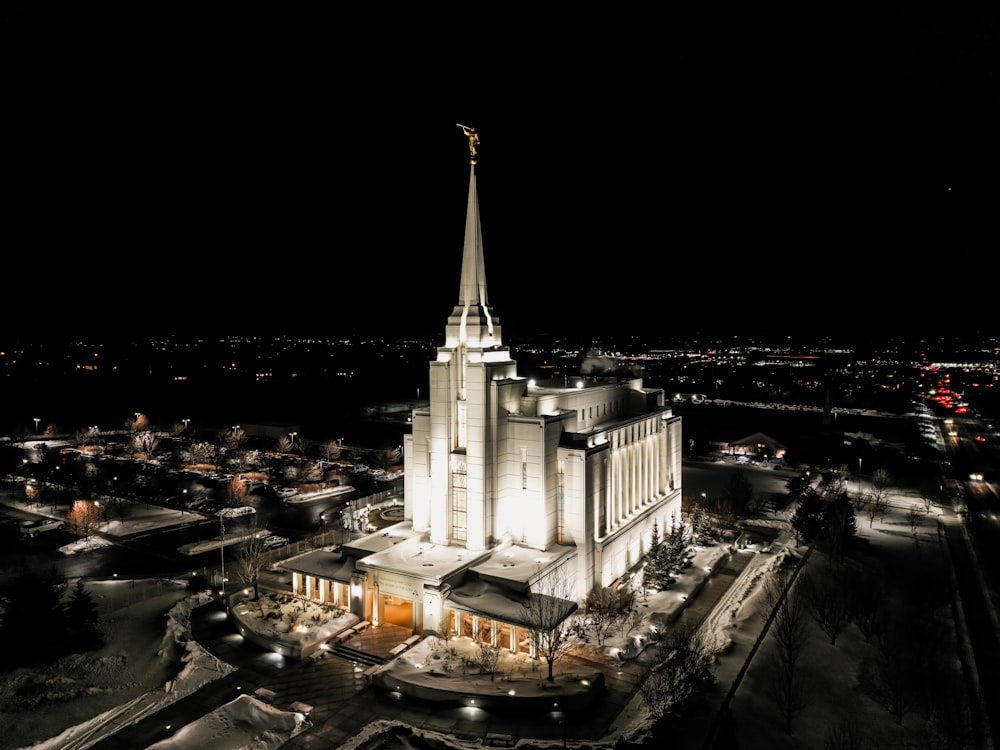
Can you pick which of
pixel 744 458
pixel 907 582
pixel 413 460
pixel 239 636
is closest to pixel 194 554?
pixel 239 636

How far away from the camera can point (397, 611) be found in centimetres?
3600

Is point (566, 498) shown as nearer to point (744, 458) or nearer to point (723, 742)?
point (723, 742)

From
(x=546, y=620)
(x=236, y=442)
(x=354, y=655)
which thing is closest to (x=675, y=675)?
(x=546, y=620)

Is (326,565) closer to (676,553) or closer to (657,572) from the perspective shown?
(657,572)

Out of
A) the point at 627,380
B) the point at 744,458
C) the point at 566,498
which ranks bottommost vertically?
the point at 744,458

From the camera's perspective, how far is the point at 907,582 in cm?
4131

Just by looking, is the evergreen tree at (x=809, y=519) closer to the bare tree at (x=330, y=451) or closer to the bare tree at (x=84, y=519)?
the bare tree at (x=330, y=451)

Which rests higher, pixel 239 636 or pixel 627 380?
pixel 627 380

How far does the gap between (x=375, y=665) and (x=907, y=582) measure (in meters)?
36.3

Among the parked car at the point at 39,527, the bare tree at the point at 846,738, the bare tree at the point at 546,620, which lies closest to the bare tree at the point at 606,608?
the bare tree at the point at 546,620

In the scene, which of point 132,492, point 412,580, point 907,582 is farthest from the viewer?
point 132,492

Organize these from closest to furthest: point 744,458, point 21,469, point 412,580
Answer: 1. point 412,580
2. point 21,469
3. point 744,458

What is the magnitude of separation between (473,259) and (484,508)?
1684 centimetres

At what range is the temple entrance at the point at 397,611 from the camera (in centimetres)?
3522
